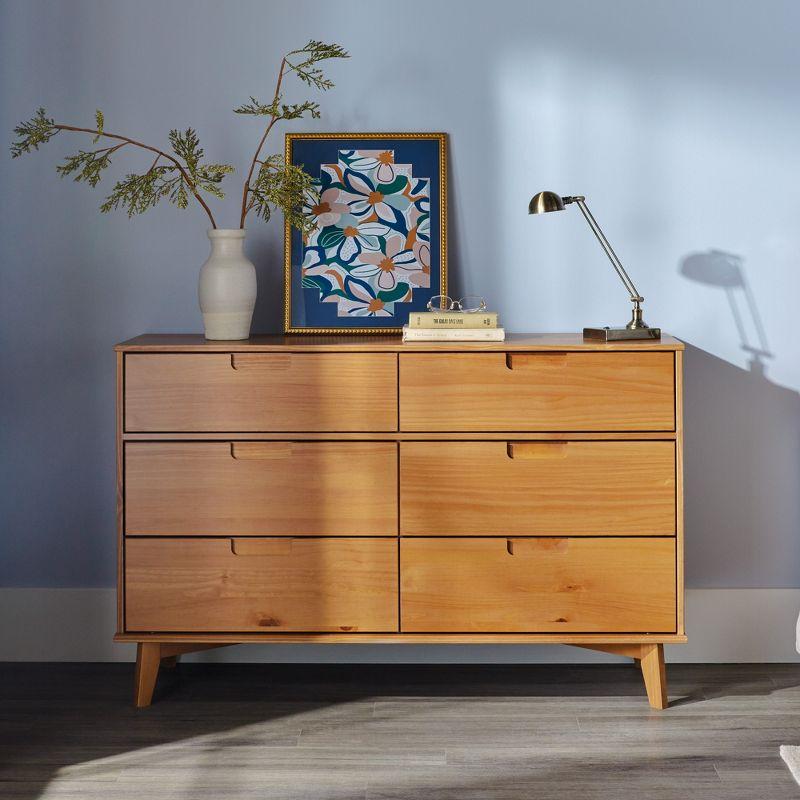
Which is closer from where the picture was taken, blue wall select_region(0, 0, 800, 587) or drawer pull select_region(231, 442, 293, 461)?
drawer pull select_region(231, 442, 293, 461)

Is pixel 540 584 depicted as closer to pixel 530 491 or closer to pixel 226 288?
pixel 530 491

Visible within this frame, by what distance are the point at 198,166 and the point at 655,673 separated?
1.77 m

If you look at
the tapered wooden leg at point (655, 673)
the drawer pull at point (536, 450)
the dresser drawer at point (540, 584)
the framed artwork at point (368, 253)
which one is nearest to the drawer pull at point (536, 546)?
the dresser drawer at point (540, 584)

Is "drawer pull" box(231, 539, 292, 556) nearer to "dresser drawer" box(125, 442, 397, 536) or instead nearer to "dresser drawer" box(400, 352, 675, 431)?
"dresser drawer" box(125, 442, 397, 536)

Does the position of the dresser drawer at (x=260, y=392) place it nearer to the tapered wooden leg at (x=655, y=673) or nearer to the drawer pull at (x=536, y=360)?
the drawer pull at (x=536, y=360)

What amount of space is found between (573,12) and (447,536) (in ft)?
4.71

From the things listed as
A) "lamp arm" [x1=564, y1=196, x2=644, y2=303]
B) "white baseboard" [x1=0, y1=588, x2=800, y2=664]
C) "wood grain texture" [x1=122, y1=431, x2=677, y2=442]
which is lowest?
"white baseboard" [x1=0, y1=588, x2=800, y2=664]

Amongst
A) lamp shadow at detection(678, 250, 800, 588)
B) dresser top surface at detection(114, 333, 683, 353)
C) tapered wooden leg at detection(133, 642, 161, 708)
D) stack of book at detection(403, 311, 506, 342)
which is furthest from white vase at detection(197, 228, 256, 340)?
lamp shadow at detection(678, 250, 800, 588)

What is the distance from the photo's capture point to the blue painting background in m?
2.65

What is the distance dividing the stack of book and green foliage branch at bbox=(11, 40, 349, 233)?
411 millimetres

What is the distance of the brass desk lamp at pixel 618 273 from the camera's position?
2.36 m

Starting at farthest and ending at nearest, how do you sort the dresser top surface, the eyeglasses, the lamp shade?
the eyeglasses, the lamp shade, the dresser top surface

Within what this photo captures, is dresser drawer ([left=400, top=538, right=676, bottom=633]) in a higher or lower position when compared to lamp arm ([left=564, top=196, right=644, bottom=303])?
lower

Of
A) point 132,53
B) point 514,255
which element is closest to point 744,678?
point 514,255
